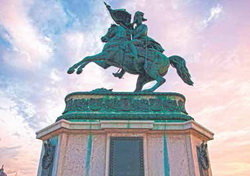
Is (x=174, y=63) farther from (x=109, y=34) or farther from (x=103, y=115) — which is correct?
(x=103, y=115)

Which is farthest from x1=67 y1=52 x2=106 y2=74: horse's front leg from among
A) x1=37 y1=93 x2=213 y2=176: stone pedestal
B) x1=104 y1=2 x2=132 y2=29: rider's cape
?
x1=104 y1=2 x2=132 y2=29: rider's cape

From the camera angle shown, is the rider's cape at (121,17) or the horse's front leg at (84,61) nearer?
the horse's front leg at (84,61)

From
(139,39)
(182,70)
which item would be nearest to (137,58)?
(139,39)

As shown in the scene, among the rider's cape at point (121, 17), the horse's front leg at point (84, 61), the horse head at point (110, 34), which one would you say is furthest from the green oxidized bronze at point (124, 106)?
the rider's cape at point (121, 17)

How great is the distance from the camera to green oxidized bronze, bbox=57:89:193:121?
7.16 metres

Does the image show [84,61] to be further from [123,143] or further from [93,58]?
[123,143]

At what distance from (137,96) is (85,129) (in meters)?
2.01

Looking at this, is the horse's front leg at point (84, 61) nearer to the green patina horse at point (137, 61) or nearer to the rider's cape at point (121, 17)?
the green patina horse at point (137, 61)

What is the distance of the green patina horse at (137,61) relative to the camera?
29.6 ft

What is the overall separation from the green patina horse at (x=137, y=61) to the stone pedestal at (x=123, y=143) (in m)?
2.05

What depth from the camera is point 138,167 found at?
20.3 ft

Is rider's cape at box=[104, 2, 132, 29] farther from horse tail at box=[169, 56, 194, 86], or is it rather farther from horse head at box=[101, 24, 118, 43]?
horse tail at box=[169, 56, 194, 86]

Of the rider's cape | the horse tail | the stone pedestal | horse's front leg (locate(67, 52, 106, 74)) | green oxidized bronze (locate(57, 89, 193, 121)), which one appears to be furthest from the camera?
the rider's cape

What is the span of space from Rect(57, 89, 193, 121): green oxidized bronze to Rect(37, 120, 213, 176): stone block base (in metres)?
0.48
